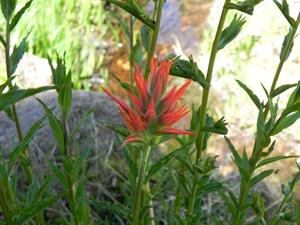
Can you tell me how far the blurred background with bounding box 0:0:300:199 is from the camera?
3463 millimetres

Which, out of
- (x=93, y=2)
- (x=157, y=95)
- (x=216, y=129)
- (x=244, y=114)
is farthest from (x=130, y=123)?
(x=93, y=2)

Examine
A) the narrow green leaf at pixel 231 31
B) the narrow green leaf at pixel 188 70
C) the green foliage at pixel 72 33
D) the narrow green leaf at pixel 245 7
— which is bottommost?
the narrow green leaf at pixel 188 70

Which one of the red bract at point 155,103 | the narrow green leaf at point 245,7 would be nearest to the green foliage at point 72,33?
the narrow green leaf at point 245,7

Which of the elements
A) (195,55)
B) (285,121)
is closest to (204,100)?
(285,121)

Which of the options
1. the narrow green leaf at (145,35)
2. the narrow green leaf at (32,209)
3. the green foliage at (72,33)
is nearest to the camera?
the narrow green leaf at (32,209)

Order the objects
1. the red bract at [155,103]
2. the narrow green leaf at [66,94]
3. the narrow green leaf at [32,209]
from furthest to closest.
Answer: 1. the narrow green leaf at [66,94]
2. the narrow green leaf at [32,209]
3. the red bract at [155,103]

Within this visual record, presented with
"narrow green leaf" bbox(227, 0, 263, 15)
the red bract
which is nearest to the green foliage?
"narrow green leaf" bbox(227, 0, 263, 15)

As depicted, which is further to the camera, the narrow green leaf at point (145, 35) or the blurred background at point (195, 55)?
the blurred background at point (195, 55)

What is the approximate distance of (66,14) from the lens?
431cm

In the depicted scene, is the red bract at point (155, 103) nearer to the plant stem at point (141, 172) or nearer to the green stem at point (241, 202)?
the plant stem at point (141, 172)

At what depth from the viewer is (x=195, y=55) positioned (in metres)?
4.46

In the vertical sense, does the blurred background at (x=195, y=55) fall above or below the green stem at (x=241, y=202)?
above

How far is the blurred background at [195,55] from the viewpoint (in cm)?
346

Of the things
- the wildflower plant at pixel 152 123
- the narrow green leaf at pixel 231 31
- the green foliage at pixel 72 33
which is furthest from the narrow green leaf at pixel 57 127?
the green foliage at pixel 72 33
